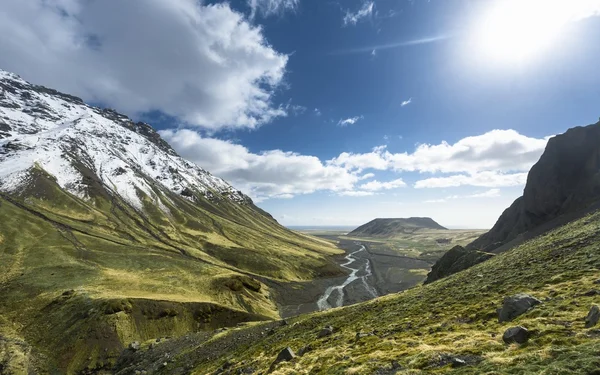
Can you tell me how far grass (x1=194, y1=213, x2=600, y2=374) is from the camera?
52.8ft

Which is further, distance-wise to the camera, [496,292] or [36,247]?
[36,247]

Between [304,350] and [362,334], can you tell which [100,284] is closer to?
[304,350]

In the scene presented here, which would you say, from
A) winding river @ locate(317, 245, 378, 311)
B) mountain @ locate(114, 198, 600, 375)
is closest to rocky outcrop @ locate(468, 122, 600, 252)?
winding river @ locate(317, 245, 378, 311)

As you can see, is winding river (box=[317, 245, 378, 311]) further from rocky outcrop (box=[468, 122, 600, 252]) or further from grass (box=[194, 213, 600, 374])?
grass (box=[194, 213, 600, 374])

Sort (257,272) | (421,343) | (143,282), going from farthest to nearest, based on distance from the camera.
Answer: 1. (257,272)
2. (143,282)
3. (421,343)

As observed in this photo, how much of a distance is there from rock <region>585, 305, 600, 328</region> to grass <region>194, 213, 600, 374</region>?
58 centimetres

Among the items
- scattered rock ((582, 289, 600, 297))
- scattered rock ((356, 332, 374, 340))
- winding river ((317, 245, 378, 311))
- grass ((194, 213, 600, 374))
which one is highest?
scattered rock ((582, 289, 600, 297))

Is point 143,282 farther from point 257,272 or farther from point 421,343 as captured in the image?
point 421,343

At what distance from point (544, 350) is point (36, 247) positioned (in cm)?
16075

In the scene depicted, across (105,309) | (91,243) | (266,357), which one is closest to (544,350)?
(266,357)

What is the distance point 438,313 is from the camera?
32.6 metres

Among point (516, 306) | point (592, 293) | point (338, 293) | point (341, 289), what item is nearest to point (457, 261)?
point (592, 293)

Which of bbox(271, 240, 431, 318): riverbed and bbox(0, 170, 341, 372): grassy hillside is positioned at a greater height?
bbox(0, 170, 341, 372): grassy hillside

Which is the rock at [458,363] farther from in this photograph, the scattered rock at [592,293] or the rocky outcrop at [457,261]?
the rocky outcrop at [457,261]
